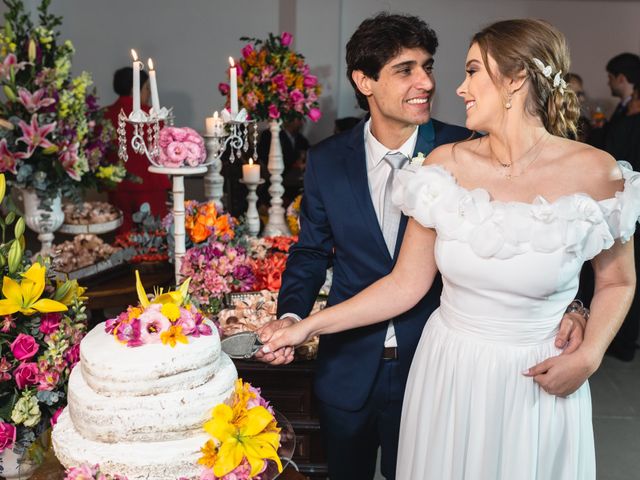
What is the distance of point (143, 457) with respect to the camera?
1.37 metres

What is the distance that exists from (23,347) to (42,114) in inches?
57.4

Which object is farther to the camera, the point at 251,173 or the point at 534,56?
the point at 251,173

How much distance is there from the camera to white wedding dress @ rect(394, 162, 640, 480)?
158cm

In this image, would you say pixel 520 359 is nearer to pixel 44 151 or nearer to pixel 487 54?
pixel 487 54

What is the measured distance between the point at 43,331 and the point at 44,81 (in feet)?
4.83

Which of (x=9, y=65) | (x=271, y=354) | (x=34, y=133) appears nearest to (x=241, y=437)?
(x=271, y=354)

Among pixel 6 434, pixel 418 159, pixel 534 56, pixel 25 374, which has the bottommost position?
pixel 6 434

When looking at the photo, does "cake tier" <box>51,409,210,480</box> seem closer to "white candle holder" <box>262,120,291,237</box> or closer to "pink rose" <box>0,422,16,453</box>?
"pink rose" <box>0,422,16,453</box>

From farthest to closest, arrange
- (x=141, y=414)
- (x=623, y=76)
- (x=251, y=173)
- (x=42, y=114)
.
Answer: (x=623, y=76) → (x=251, y=173) → (x=42, y=114) → (x=141, y=414)

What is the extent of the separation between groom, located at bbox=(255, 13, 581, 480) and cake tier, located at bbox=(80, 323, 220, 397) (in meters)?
0.57

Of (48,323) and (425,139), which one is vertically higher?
(425,139)

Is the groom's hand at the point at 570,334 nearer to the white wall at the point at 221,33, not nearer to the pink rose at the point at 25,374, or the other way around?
the pink rose at the point at 25,374

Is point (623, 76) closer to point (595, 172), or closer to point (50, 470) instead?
point (595, 172)

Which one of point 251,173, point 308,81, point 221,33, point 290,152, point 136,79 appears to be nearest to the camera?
point 136,79
